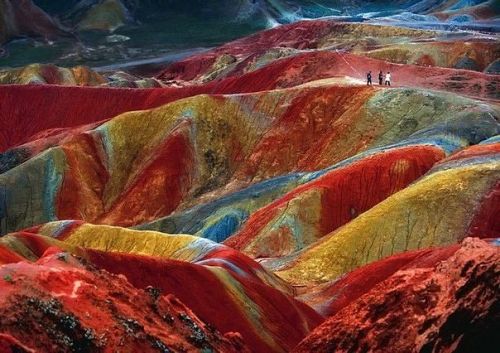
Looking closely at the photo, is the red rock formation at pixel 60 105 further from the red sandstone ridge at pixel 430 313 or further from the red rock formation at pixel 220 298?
the red sandstone ridge at pixel 430 313

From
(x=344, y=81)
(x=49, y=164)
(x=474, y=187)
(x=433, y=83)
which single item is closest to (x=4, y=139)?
(x=49, y=164)

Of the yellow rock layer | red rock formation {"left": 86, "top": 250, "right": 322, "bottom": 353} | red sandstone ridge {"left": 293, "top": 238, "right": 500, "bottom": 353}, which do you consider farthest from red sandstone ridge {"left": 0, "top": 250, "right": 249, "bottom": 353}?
the yellow rock layer

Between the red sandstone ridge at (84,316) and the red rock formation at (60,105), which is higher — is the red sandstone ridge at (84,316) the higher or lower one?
the higher one

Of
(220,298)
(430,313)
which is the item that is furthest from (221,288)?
(430,313)

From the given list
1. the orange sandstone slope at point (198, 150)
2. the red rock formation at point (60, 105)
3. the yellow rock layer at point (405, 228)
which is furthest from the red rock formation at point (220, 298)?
the red rock formation at point (60, 105)

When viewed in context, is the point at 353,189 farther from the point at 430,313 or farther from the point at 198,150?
the point at 430,313

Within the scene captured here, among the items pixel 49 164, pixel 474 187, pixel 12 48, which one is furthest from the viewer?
pixel 12 48

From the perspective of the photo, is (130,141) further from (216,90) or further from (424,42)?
(424,42)
